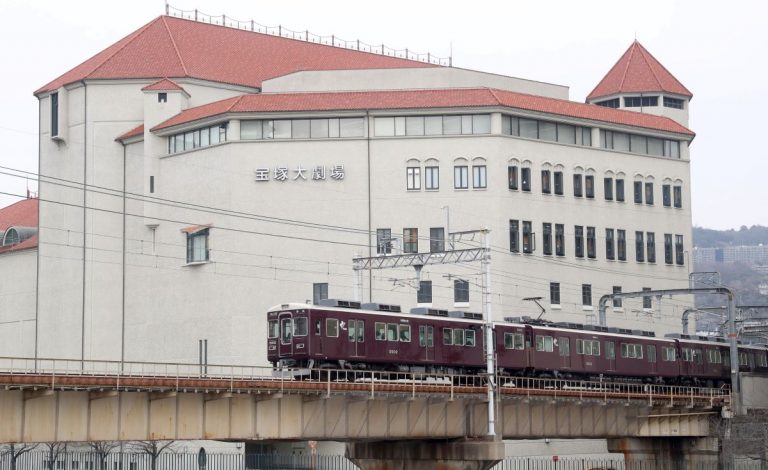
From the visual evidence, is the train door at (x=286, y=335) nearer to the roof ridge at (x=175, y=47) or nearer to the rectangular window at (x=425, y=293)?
the rectangular window at (x=425, y=293)

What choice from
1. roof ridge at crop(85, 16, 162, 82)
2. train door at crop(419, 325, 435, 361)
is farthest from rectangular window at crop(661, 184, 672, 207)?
train door at crop(419, 325, 435, 361)

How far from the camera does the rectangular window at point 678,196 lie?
116 m

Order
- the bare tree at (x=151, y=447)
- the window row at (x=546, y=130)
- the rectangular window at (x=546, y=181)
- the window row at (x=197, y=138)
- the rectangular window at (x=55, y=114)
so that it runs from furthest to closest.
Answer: the rectangular window at (x=55, y=114), the rectangular window at (x=546, y=181), the window row at (x=197, y=138), the window row at (x=546, y=130), the bare tree at (x=151, y=447)

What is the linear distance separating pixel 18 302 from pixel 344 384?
76.4 m

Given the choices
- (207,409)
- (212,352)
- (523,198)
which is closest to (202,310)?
(212,352)

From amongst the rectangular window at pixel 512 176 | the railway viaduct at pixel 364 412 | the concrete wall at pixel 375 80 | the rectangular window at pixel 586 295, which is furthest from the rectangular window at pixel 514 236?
the railway viaduct at pixel 364 412

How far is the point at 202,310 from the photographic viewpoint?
105m

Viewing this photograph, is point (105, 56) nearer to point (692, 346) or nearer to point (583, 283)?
point (583, 283)

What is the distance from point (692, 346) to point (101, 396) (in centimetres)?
5024

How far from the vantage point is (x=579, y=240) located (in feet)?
355

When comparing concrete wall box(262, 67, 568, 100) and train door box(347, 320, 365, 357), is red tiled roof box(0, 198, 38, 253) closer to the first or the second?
concrete wall box(262, 67, 568, 100)

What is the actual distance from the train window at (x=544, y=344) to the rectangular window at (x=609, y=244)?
3331 cm

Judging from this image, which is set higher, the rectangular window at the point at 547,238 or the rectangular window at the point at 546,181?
the rectangular window at the point at 546,181

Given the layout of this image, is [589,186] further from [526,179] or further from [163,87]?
[163,87]
